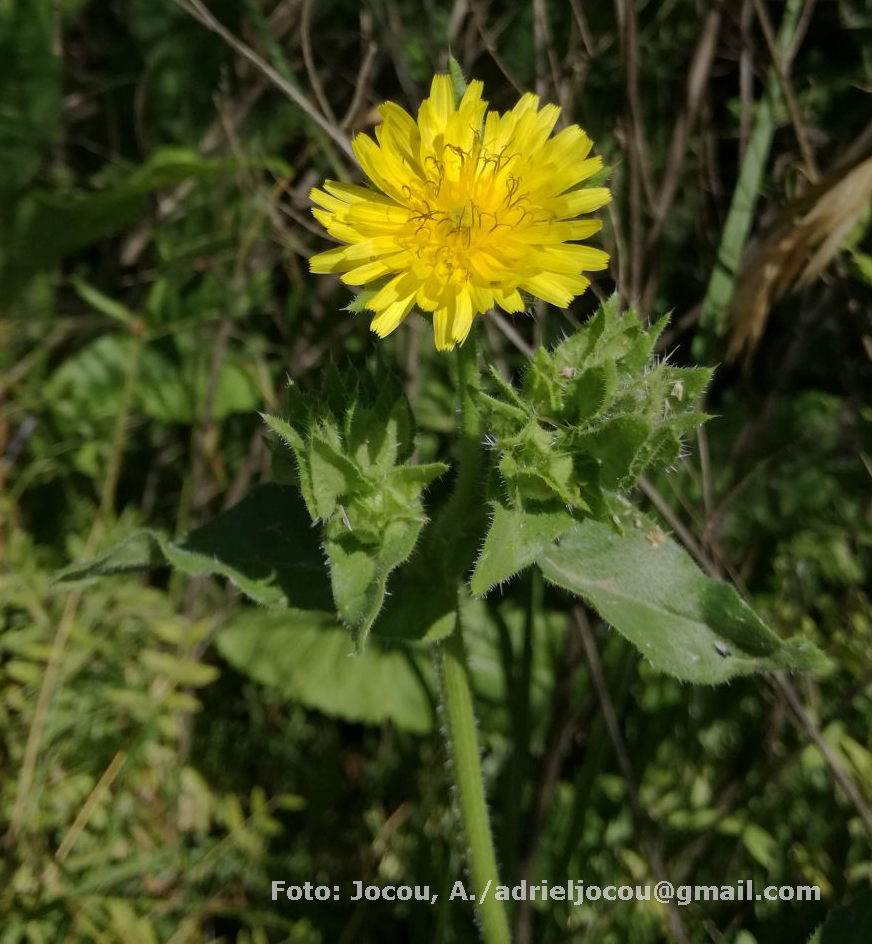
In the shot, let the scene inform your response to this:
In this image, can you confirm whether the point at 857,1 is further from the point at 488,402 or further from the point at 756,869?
the point at 756,869

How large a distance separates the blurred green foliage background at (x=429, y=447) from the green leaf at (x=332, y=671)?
0.04 feet

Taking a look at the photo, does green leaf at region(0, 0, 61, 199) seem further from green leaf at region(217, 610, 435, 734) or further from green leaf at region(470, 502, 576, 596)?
green leaf at region(470, 502, 576, 596)

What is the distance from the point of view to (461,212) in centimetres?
180

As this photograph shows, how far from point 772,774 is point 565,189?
5.14 feet

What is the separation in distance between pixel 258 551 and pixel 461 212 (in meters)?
0.86

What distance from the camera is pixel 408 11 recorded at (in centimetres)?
321

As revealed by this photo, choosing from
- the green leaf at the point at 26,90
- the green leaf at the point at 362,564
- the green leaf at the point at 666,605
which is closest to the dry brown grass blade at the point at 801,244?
the green leaf at the point at 666,605

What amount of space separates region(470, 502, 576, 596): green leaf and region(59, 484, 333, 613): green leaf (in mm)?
517

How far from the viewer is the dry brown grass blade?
230 cm

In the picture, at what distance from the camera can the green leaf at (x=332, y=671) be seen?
2.72 m

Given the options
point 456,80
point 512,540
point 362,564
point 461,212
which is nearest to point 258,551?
point 362,564

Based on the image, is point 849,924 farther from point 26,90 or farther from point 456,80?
point 26,90

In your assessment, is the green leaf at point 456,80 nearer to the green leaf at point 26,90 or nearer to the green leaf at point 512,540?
the green leaf at point 512,540

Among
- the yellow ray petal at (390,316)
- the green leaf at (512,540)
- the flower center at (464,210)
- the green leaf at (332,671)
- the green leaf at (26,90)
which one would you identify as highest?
the flower center at (464,210)
